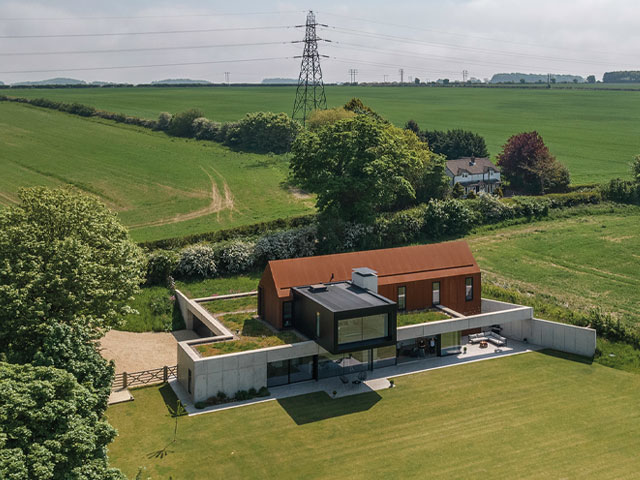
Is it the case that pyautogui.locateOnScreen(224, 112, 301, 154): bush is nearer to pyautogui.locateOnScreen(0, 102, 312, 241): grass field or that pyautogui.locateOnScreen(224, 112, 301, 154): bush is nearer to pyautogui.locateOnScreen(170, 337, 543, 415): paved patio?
pyautogui.locateOnScreen(0, 102, 312, 241): grass field

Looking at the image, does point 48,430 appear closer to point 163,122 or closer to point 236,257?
point 236,257

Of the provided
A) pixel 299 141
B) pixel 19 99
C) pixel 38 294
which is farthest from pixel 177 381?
pixel 19 99

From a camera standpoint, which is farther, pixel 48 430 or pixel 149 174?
pixel 149 174

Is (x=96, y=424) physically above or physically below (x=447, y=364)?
above

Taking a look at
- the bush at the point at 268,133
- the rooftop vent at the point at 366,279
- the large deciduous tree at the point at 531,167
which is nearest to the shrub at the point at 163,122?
the bush at the point at 268,133

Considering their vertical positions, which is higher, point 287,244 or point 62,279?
point 62,279

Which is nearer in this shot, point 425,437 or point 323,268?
point 425,437

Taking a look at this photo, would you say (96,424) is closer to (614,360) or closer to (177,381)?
(177,381)

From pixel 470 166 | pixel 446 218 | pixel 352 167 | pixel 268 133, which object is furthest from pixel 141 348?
pixel 268 133
